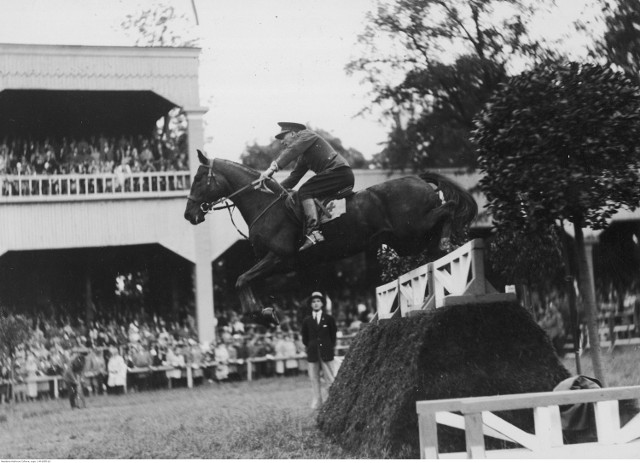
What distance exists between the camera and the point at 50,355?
10750 millimetres

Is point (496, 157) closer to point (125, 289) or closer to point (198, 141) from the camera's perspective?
point (198, 141)

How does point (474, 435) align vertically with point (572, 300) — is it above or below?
below

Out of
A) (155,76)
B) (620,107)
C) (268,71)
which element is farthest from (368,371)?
(155,76)

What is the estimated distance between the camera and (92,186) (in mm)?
11164

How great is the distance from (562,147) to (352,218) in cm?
182

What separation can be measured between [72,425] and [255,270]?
3.32 m

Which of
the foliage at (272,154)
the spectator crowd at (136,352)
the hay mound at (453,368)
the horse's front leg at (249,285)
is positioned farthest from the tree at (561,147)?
the spectator crowd at (136,352)

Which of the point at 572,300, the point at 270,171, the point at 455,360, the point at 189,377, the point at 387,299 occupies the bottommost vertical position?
the point at 189,377

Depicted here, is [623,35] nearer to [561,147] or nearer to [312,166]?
[561,147]

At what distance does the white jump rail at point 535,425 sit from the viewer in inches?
182

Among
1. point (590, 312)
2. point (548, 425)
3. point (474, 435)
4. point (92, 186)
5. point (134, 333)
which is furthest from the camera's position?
point (134, 333)

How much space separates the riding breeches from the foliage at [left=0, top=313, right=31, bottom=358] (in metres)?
4.96

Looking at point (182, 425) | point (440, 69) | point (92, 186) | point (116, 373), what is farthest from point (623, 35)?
point (116, 373)

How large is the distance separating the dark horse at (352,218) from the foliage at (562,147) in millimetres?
753
